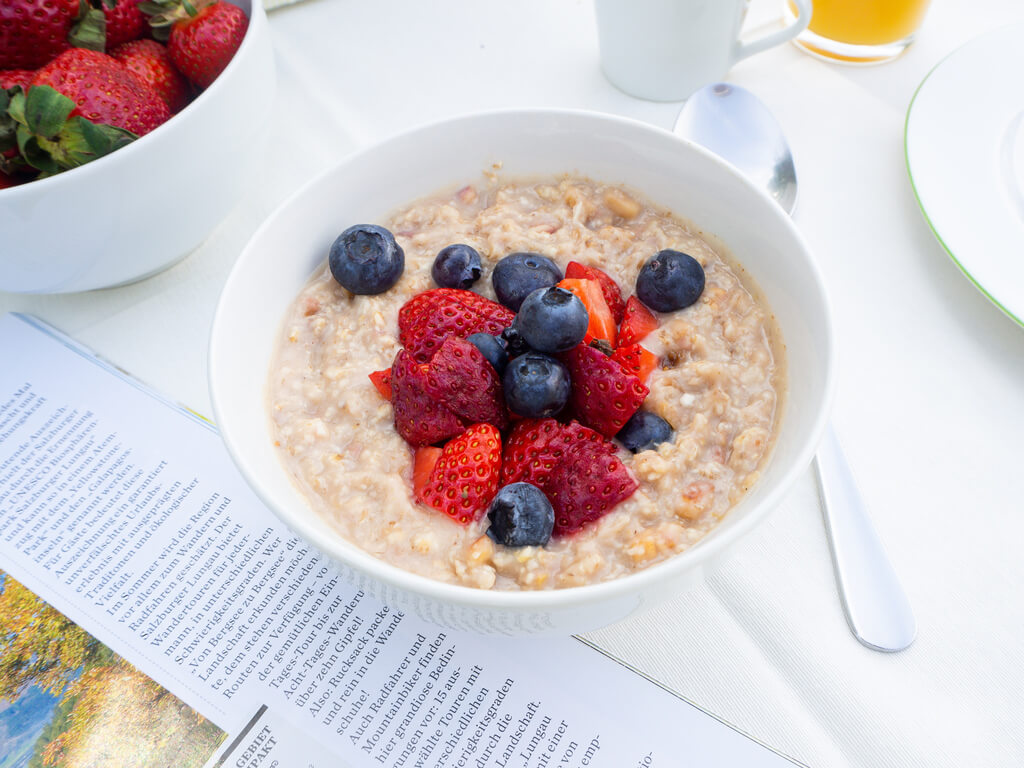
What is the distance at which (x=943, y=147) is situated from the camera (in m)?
1.36

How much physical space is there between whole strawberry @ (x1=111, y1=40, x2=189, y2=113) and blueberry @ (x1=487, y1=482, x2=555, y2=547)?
38.8 inches

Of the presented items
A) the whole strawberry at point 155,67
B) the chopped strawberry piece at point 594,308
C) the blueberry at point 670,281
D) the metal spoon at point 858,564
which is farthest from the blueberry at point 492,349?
the whole strawberry at point 155,67

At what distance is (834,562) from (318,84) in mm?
1420

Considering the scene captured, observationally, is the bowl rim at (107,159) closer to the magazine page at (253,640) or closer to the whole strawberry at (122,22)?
the whole strawberry at (122,22)

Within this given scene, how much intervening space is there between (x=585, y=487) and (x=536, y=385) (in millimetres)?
130

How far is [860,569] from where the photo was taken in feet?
3.35

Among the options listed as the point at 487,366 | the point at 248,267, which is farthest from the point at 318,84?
the point at 487,366

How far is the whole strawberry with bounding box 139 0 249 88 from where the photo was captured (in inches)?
51.1

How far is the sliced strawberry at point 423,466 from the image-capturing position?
2.99 ft

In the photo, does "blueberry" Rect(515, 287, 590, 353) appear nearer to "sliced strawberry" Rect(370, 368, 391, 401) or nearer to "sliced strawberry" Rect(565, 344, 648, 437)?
"sliced strawberry" Rect(565, 344, 648, 437)

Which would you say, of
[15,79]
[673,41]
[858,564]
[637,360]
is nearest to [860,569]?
[858,564]

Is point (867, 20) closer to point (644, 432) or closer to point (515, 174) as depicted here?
point (515, 174)

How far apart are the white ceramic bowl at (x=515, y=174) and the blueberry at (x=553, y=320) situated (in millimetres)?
274

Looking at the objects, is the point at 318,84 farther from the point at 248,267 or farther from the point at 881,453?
the point at 881,453
